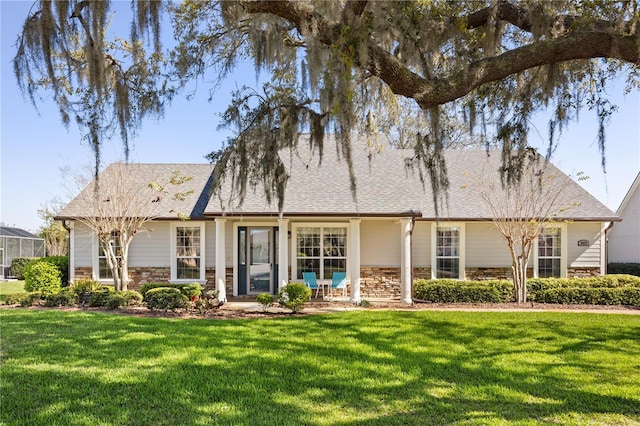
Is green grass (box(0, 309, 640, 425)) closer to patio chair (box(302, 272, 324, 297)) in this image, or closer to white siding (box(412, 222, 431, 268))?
patio chair (box(302, 272, 324, 297))

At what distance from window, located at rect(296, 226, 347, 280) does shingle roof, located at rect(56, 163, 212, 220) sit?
10.5ft

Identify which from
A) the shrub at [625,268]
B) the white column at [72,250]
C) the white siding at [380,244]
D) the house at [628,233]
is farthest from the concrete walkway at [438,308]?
the house at [628,233]

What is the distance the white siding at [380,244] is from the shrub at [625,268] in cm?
985

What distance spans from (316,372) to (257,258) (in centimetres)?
778

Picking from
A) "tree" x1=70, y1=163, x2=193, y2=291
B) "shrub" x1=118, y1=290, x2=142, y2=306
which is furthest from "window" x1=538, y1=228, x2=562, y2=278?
"shrub" x1=118, y1=290, x2=142, y2=306

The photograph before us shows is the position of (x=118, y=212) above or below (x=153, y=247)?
above

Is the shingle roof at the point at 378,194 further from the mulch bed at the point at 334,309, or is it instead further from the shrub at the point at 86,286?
the shrub at the point at 86,286

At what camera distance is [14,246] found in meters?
21.5

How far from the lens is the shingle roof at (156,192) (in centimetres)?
1199

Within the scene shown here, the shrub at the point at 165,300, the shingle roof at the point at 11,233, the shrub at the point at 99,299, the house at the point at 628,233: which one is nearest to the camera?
the shrub at the point at 165,300

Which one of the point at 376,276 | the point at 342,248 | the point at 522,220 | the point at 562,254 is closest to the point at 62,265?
the point at 342,248

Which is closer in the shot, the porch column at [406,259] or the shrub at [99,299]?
the shrub at [99,299]

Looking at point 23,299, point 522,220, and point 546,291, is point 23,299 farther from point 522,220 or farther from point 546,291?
point 546,291

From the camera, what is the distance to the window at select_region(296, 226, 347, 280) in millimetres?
12547
